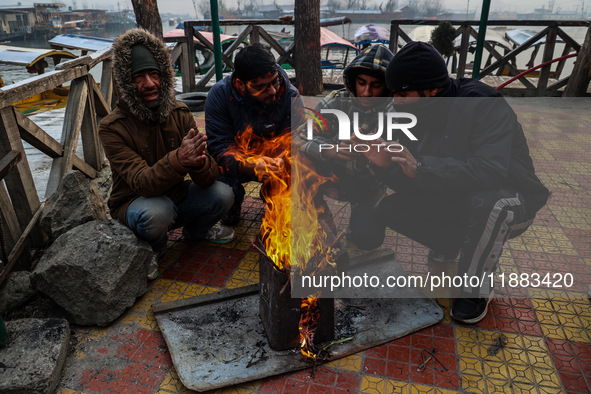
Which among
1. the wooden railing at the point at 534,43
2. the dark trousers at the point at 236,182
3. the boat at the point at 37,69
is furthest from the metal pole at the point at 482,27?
the boat at the point at 37,69

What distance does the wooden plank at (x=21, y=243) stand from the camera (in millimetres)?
3332

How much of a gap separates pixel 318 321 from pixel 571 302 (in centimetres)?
214

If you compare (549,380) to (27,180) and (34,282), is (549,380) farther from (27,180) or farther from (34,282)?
(27,180)

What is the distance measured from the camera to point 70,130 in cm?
490

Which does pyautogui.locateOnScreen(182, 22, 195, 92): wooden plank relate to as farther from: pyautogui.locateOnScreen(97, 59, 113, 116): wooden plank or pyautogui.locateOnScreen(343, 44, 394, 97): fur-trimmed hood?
pyautogui.locateOnScreen(343, 44, 394, 97): fur-trimmed hood

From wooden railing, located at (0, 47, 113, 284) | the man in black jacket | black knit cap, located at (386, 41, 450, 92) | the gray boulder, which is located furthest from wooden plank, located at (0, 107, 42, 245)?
black knit cap, located at (386, 41, 450, 92)

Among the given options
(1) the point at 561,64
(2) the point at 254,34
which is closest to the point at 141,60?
(2) the point at 254,34

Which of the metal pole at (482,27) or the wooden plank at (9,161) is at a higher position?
the metal pole at (482,27)

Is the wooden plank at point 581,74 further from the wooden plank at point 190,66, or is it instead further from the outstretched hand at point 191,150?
the outstretched hand at point 191,150

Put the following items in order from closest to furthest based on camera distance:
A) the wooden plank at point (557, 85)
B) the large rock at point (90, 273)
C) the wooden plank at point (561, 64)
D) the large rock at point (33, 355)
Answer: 1. the large rock at point (33, 355)
2. the large rock at point (90, 273)
3. the wooden plank at point (557, 85)
4. the wooden plank at point (561, 64)

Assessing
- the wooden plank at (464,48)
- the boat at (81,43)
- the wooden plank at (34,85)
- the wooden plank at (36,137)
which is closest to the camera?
the wooden plank at (34,85)

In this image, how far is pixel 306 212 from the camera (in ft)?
9.96

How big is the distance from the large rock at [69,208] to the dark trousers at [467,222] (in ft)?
8.67

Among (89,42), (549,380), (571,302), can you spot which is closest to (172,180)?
(549,380)
